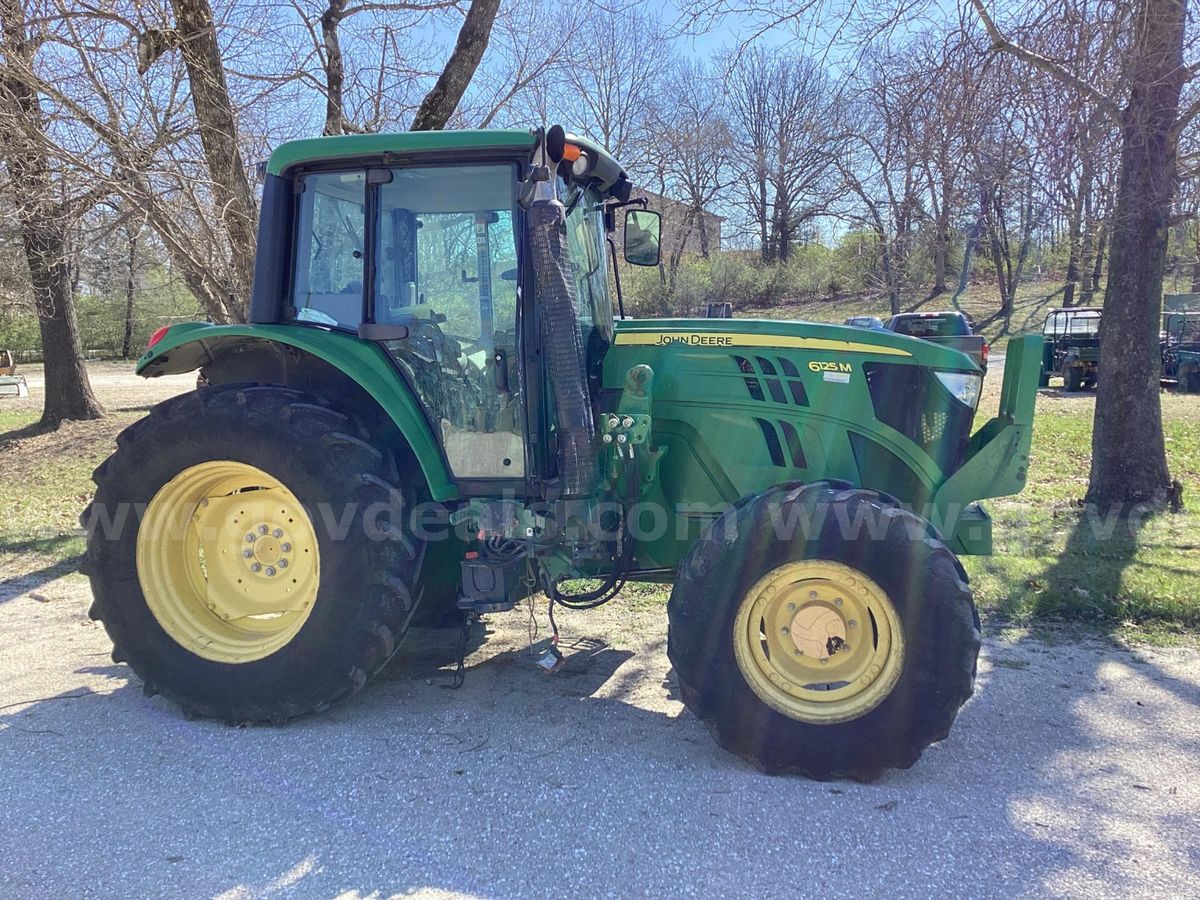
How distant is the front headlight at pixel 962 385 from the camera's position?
3.95 m

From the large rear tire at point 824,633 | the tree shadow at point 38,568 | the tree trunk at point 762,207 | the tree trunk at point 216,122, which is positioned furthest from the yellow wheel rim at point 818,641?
the tree trunk at point 762,207

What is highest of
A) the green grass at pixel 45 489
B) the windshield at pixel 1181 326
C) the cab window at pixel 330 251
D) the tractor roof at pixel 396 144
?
the windshield at pixel 1181 326

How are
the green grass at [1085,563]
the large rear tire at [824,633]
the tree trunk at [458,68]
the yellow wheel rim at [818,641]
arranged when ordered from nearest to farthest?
1. the large rear tire at [824,633]
2. the yellow wheel rim at [818,641]
3. the green grass at [1085,563]
4. the tree trunk at [458,68]

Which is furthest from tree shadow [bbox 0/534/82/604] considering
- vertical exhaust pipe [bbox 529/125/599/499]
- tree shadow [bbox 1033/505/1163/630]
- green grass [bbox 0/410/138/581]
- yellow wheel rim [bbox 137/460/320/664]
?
tree shadow [bbox 1033/505/1163/630]

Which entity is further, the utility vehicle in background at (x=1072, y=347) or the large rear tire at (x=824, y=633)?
the utility vehicle in background at (x=1072, y=347)

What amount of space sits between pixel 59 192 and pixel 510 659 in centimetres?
614

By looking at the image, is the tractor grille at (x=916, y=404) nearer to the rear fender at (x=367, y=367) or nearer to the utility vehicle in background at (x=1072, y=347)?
the rear fender at (x=367, y=367)

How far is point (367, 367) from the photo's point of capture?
12.2 ft

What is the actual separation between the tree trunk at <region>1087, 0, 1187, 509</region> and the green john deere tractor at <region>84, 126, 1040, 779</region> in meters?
3.65

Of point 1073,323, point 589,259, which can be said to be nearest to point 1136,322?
point 589,259

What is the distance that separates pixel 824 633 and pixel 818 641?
4cm

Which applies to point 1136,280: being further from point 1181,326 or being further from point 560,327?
point 1181,326

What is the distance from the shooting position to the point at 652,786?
3.17 meters

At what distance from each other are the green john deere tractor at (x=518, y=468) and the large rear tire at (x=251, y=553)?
0.04 ft
